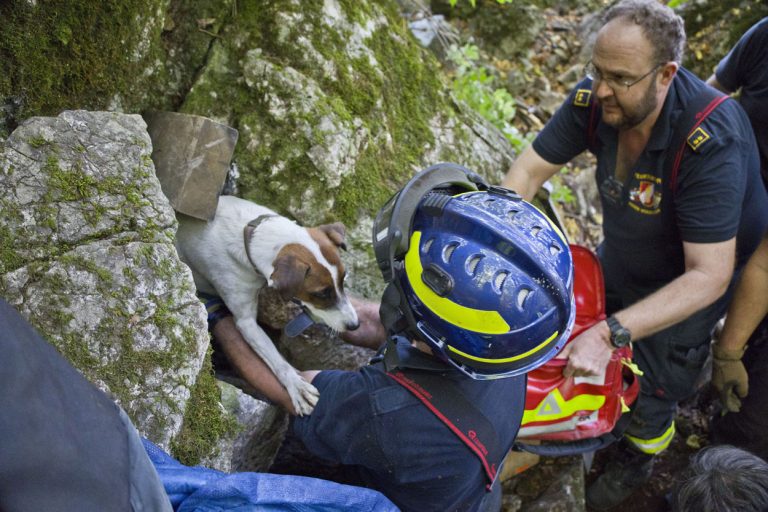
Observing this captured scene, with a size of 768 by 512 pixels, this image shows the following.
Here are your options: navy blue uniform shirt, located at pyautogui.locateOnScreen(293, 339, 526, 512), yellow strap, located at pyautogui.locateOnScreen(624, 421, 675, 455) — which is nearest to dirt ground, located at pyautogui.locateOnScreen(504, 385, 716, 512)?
yellow strap, located at pyautogui.locateOnScreen(624, 421, 675, 455)

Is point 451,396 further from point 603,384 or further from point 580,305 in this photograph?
point 580,305

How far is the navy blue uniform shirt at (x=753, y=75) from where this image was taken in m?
4.53

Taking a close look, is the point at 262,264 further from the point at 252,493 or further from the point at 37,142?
the point at 252,493

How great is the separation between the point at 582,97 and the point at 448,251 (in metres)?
2.38

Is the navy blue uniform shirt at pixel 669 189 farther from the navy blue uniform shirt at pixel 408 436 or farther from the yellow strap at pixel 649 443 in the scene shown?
the navy blue uniform shirt at pixel 408 436

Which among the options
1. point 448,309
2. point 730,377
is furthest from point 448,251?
point 730,377

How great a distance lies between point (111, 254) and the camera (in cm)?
280

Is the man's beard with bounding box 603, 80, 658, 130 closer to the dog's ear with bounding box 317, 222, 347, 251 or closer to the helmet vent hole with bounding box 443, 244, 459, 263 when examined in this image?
the dog's ear with bounding box 317, 222, 347, 251

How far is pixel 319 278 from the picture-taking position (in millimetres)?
3486

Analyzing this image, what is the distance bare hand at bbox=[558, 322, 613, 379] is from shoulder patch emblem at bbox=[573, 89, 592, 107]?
5.11 ft

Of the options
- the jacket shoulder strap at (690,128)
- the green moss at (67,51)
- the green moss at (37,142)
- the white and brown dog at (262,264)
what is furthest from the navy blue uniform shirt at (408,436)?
the green moss at (67,51)

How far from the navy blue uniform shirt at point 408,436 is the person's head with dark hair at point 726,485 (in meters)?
1.05

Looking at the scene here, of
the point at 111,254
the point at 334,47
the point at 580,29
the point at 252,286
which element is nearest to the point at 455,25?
the point at 580,29

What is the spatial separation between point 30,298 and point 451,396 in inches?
71.4
